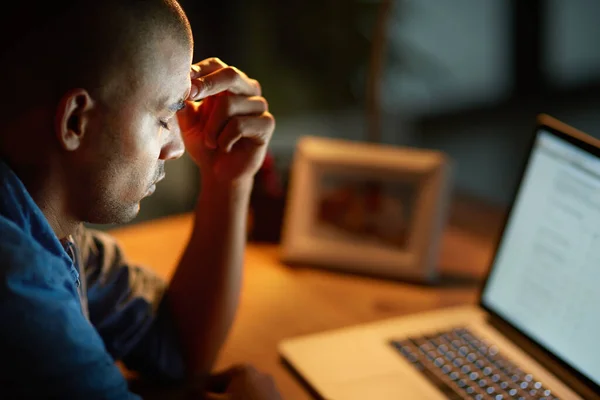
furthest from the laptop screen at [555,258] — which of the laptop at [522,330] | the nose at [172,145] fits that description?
the nose at [172,145]

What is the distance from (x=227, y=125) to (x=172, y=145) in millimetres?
147

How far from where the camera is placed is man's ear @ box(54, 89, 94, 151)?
26.1 inches

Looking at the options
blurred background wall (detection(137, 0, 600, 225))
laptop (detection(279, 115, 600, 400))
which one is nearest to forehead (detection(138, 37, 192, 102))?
laptop (detection(279, 115, 600, 400))

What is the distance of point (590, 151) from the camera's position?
95 centimetres

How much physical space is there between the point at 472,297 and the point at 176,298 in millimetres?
530

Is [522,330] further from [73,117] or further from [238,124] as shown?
[73,117]

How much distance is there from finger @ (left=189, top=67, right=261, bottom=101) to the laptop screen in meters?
0.45

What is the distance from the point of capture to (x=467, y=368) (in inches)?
38.7

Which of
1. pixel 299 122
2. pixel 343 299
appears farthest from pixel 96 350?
pixel 299 122

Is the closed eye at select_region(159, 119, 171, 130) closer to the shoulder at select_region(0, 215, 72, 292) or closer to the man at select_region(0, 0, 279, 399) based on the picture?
the man at select_region(0, 0, 279, 399)

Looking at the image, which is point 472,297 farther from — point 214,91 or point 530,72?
point 530,72

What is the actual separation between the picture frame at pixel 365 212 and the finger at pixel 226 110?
43 cm

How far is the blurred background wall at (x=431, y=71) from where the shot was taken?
1.80m

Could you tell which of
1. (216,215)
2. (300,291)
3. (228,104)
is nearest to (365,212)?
(300,291)
